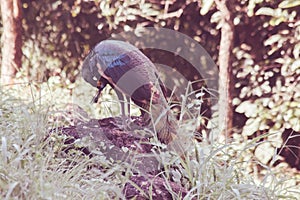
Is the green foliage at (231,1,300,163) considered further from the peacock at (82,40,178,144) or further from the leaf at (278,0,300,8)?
the peacock at (82,40,178,144)

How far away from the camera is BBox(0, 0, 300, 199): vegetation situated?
224 cm

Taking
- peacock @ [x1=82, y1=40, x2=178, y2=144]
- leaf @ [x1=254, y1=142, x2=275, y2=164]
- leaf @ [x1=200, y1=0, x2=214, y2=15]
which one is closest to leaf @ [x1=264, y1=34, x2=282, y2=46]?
leaf @ [x1=200, y1=0, x2=214, y2=15]

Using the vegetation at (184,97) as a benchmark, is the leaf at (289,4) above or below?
above

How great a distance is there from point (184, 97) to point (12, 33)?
12.8 feet

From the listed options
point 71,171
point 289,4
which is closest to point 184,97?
point 71,171

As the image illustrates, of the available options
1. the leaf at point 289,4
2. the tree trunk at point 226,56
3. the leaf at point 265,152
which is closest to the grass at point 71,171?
the leaf at point 265,152

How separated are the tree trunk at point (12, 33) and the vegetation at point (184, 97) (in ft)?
0.89

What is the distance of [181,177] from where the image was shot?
97.9 inches

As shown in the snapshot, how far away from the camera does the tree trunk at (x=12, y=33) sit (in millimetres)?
6145

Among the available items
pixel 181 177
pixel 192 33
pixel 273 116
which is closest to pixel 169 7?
pixel 192 33

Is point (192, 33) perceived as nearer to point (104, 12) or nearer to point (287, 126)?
point (104, 12)

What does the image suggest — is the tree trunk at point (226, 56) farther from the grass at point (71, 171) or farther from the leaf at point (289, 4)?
the grass at point (71, 171)

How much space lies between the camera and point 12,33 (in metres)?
6.18

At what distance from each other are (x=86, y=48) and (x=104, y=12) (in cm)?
71
